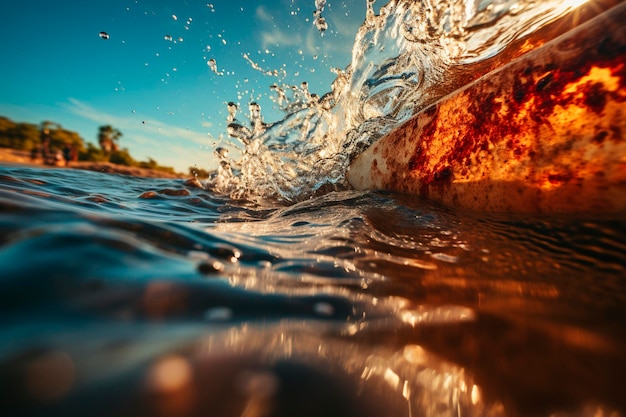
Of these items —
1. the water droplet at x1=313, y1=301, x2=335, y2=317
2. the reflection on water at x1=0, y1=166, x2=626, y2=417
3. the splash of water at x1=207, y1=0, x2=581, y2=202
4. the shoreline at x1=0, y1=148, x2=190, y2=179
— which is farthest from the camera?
the shoreline at x1=0, y1=148, x2=190, y2=179

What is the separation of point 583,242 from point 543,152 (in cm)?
50

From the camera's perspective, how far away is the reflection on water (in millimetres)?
448

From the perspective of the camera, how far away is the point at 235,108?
191 inches

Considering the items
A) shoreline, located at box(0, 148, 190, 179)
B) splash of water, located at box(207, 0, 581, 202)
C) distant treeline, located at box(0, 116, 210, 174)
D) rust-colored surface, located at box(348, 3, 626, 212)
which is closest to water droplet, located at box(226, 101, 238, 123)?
splash of water, located at box(207, 0, 581, 202)

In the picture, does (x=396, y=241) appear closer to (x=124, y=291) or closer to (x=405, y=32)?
(x=124, y=291)

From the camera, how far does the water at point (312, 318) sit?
0.45 metres

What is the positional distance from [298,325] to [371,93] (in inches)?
157

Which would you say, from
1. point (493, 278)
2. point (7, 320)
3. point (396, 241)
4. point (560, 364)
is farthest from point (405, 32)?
point (7, 320)

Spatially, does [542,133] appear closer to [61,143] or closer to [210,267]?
[210,267]

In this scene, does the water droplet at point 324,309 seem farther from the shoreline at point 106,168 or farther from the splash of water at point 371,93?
the shoreline at point 106,168

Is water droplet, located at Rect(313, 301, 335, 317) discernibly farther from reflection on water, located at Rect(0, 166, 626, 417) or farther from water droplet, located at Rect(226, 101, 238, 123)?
water droplet, located at Rect(226, 101, 238, 123)

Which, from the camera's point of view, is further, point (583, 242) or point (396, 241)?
point (396, 241)

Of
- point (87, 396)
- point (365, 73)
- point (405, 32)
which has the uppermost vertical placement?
point (405, 32)

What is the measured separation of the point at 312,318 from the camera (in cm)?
68
